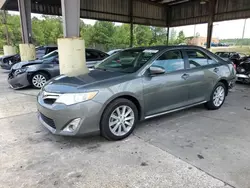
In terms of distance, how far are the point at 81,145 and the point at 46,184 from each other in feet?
2.97

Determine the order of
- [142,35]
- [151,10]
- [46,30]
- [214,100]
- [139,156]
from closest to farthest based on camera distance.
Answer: [139,156] < [214,100] < [151,10] < [46,30] < [142,35]

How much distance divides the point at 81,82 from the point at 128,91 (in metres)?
0.73

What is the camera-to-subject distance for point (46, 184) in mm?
2203

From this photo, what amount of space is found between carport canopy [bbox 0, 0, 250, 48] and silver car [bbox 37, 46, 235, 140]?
9.58 metres

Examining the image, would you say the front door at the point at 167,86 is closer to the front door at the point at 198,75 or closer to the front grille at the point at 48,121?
the front door at the point at 198,75

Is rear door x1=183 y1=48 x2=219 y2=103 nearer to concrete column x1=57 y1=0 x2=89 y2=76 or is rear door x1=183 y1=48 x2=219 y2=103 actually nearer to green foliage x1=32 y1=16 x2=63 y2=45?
concrete column x1=57 y1=0 x2=89 y2=76

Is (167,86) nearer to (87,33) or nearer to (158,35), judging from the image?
(87,33)

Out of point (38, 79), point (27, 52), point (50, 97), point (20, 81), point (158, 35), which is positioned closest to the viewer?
point (50, 97)

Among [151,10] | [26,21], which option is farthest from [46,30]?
[26,21]

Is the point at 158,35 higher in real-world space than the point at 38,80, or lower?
higher

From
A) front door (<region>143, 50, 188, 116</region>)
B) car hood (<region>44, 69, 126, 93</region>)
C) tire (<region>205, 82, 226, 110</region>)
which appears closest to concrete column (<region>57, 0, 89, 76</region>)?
car hood (<region>44, 69, 126, 93</region>)

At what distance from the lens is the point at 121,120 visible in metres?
3.17

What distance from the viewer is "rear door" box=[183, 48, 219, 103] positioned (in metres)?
4.04

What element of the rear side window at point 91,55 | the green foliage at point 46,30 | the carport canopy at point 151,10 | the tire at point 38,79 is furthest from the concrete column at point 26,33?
the green foliage at point 46,30
